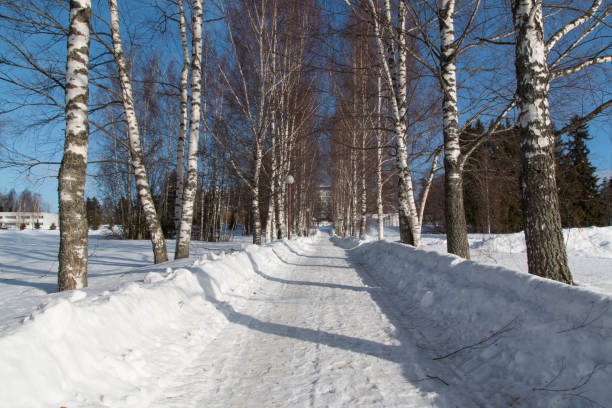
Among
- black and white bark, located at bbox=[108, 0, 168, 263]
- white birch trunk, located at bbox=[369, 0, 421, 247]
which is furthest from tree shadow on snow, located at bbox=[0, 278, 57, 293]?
white birch trunk, located at bbox=[369, 0, 421, 247]

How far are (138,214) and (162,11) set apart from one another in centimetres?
1961

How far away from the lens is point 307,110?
17.8 meters

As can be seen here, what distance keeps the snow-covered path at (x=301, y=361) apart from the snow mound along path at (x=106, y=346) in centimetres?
25

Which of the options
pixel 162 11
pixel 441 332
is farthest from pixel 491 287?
pixel 162 11

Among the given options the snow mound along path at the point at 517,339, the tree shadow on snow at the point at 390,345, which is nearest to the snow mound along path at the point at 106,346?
the tree shadow on snow at the point at 390,345

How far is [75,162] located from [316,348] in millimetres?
4866

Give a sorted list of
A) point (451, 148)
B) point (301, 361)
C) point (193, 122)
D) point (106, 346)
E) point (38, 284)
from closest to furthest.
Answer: point (106, 346) < point (301, 361) < point (38, 284) < point (451, 148) < point (193, 122)

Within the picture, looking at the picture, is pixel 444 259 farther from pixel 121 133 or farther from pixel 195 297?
pixel 121 133

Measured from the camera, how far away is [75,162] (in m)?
5.27

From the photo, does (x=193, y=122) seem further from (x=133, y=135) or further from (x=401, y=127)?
(x=401, y=127)

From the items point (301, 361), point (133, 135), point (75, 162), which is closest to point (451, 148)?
point (301, 361)

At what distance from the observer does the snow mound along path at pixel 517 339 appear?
217 centimetres

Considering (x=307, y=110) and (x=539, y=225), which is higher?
(x=307, y=110)

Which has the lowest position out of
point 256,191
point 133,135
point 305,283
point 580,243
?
point 305,283
